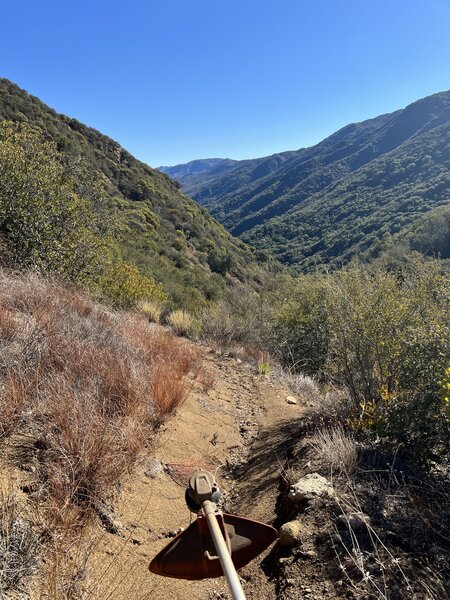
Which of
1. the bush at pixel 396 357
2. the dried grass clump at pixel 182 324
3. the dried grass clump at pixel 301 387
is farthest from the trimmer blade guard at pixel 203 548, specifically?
the dried grass clump at pixel 182 324

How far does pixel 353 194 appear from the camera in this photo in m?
91.9

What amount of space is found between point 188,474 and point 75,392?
1.22 metres

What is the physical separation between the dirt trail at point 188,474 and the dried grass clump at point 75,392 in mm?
221

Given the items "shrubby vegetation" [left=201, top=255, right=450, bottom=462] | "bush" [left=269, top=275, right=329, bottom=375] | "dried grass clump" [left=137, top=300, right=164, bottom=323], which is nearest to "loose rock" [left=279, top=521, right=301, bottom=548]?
"shrubby vegetation" [left=201, top=255, right=450, bottom=462]

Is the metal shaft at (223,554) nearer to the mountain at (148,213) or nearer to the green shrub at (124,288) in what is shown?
the green shrub at (124,288)

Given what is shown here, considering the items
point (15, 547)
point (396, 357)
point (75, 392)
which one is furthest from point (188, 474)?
point (396, 357)

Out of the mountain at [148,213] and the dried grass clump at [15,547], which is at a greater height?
the mountain at [148,213]

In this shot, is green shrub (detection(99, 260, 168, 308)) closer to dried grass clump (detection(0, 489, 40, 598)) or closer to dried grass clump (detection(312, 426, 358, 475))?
dried grass clump (detection(312, 426, 358, 475))

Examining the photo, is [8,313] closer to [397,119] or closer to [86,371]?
[86,371]

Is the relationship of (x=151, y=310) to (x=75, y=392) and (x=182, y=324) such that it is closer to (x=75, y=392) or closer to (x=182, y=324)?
(x=182, y=324)

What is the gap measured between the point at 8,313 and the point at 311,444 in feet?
11.3

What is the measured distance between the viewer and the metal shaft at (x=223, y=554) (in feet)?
2.87

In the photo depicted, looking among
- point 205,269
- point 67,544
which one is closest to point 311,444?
point 67,544

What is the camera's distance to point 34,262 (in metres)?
7.10
